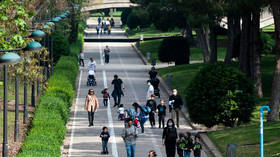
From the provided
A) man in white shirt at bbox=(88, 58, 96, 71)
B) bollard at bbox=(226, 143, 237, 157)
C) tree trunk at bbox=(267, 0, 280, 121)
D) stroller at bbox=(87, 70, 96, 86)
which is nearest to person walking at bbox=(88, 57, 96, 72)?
man in white shirt at bbox=(88, 58, 96, 71)

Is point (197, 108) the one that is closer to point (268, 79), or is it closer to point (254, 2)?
point (254, 2)

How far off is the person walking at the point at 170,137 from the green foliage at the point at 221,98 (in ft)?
17.0

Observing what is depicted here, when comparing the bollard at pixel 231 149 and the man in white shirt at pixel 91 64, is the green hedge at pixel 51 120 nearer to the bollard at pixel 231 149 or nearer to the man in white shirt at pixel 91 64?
the man in white shirt at pixel 91 64

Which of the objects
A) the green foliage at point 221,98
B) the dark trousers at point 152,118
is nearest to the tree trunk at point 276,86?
the green foliage at point 221,98

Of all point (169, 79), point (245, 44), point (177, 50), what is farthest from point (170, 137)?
point (177, 50)

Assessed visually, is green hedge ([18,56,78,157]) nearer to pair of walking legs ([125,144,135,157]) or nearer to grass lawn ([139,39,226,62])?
pair of walking legs ([125,144,135,157])

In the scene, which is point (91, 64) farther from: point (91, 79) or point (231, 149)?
point (231, 149)

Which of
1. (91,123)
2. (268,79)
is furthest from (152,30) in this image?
(91,123)

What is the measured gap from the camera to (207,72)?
1107 inches

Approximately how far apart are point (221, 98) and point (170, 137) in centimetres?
565

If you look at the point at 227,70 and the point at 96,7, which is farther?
the point at 96,7

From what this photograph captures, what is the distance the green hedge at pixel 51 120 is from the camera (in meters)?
19.9

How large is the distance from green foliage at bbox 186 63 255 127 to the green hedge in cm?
490

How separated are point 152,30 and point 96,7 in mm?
11734
